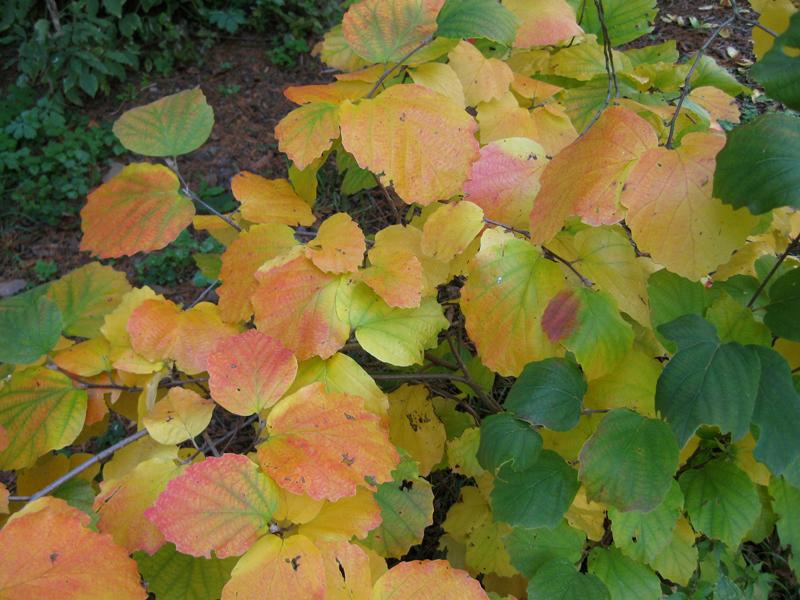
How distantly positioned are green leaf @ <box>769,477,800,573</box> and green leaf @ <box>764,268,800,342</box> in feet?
1.28

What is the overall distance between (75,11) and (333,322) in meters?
4.05

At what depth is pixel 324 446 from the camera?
86cm

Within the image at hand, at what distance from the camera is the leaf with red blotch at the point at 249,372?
2.99 feet

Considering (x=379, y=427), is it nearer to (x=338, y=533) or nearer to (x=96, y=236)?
(x=338, y=533)

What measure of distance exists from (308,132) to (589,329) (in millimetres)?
534

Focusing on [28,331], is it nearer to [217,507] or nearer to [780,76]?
[217,507]

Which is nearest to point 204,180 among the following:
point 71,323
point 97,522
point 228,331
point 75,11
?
point 75,11

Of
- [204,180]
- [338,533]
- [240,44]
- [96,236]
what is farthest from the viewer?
[240,44]

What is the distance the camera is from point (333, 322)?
1.03 m

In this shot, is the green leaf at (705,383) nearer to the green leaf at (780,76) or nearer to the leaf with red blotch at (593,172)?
the leaf with red blotch at (593,172)

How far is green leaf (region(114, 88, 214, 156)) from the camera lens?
3.87 ft

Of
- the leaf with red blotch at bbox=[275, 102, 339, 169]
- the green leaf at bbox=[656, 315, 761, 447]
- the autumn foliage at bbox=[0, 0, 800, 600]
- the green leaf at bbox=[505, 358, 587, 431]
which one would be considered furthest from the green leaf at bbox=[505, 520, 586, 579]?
the leaf with red blotch at bbox=[275, 102, 339, 169]

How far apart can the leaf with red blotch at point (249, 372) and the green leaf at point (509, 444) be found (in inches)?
13.9

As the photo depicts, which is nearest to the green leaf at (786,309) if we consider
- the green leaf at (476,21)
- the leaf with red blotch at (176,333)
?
the green leaf at (476,21)
